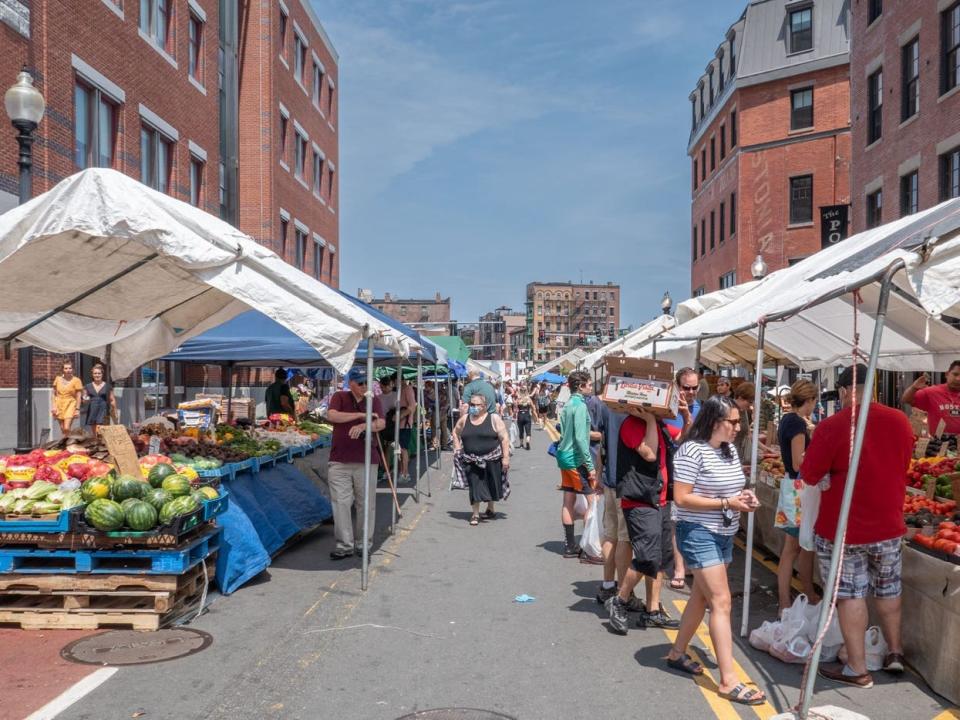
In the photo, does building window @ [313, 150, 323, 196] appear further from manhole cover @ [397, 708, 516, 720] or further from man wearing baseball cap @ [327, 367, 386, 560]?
manhole cover @ [397, 708, 516, 720]

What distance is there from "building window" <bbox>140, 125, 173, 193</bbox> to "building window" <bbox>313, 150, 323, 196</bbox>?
1552cm

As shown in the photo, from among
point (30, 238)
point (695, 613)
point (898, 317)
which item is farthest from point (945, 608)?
point (30, 238)

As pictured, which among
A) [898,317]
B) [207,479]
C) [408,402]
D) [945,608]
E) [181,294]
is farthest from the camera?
[408,402]

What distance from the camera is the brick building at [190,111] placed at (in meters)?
16.7

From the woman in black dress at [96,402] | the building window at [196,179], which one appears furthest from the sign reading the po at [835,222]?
the woman in black dress at [96,402]

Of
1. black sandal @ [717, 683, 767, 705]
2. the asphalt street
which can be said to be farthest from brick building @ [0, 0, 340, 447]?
black sandal @ [717, 683, 767, 705]

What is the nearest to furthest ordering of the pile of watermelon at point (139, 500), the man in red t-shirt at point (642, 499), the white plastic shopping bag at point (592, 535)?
the man in red t-shirt at point (642, 499) < the pile of watermelon at point (139, 500) < the white plastic shopping bag at point (592, 535)

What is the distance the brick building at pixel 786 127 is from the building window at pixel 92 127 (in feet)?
86.7

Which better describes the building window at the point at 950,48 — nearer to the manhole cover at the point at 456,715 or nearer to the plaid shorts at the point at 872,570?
the plaid shorts at the point at 872,570

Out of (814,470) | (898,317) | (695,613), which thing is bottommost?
(695,613)

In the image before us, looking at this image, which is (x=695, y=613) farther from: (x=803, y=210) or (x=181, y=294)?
(x=803, y=210)

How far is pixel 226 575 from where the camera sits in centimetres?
786

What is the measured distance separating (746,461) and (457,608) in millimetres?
4959

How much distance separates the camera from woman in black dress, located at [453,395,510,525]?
1189 cm
